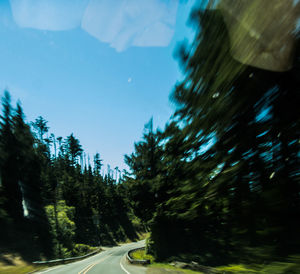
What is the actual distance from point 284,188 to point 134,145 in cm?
2255

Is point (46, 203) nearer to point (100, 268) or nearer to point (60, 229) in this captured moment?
point (60, 229)

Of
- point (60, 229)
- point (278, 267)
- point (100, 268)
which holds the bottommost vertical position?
point (100, 268)

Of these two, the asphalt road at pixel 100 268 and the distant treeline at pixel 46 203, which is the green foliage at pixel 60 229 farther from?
the asphalt road at pixel 100 268

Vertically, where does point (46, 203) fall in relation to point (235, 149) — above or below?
above

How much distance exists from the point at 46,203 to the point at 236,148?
39.3 metres

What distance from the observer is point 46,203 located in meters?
36.2

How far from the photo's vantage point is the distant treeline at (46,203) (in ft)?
36.7

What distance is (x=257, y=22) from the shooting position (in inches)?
116

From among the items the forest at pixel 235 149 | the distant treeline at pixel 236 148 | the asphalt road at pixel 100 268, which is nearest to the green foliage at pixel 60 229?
the asphalt road at pixel 100 268

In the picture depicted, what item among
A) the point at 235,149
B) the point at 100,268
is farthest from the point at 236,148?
the point at 100,268

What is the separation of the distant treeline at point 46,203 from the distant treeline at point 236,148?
435 centimetres

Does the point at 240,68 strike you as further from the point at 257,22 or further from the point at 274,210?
the point at 274,210

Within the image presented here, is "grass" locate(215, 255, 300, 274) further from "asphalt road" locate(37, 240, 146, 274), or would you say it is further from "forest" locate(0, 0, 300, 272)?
"asphalt road" locate(37, 240, 146, 274)

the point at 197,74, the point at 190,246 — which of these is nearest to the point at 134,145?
the point at 190,246
